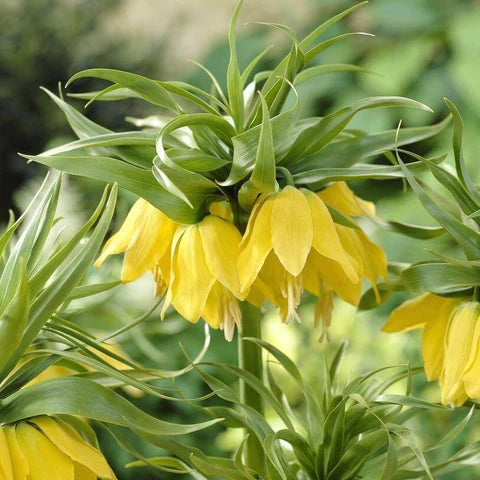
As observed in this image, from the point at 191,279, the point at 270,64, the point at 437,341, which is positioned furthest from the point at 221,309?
the point at 270,64

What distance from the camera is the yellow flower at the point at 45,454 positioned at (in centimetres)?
44

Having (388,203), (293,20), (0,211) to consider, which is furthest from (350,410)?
(293,20)

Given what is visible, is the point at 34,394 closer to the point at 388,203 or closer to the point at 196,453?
the point at 196,453

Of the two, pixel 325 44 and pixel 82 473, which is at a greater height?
pixel 325 44

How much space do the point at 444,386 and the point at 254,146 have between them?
0.16m

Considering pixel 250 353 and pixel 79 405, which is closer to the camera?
pixel 79 405

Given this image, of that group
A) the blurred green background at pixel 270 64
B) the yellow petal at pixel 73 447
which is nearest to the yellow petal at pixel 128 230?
the yellow petal at pixel 73 447

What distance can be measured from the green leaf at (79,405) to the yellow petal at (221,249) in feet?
0.25

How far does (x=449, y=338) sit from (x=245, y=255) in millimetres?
127

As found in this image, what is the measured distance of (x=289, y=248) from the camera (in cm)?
49

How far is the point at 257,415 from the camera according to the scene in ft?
1.74

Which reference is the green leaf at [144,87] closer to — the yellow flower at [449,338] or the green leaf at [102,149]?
the green leaf at [102,149]

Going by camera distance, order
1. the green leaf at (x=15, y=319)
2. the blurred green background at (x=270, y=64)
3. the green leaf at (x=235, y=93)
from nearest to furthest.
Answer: the green leaf at (x=15, y=319) → the green leaf at (x=235, y=93) → the blurred green background at (x=270, y=64)

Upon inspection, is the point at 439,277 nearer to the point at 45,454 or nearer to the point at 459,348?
the point at 459,348
